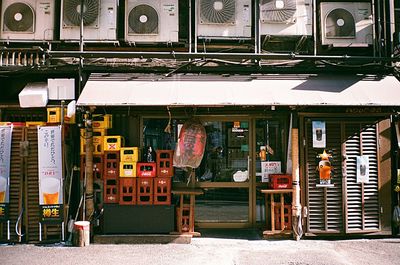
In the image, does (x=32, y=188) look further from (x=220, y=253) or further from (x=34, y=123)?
(x=220, y=253)

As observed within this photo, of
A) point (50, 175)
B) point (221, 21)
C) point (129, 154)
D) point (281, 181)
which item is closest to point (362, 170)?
point (281, 181)

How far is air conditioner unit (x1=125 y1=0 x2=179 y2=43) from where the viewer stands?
30.6 ft

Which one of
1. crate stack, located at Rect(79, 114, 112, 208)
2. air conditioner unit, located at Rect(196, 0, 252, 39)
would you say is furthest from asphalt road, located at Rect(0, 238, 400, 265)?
air conditioner unit, located at Rect(196, 0, 252, 39)

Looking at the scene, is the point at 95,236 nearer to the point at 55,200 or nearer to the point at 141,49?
the point at 55,200

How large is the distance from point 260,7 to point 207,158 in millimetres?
4245

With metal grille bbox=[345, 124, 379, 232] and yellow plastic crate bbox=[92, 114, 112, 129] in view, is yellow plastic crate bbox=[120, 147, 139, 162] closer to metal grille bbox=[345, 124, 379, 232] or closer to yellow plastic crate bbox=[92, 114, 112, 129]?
yellow plastic crate bbox=[92, 114, 112, 129]

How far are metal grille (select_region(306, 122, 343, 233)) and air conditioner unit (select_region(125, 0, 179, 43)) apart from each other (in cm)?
436

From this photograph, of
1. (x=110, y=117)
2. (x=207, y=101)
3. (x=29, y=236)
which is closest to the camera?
(x=207, y=101)

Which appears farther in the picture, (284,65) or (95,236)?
(284,65)

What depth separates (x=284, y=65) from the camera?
937cm

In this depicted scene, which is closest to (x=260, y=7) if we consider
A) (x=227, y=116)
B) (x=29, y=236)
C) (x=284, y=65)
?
(x=284, y=65)

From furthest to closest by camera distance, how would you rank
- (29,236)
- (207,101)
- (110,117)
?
(110,117)
(29,236)
(207,101)

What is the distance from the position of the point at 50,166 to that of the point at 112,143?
1.54m

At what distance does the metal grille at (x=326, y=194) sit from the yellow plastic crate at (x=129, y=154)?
425 centimetres
